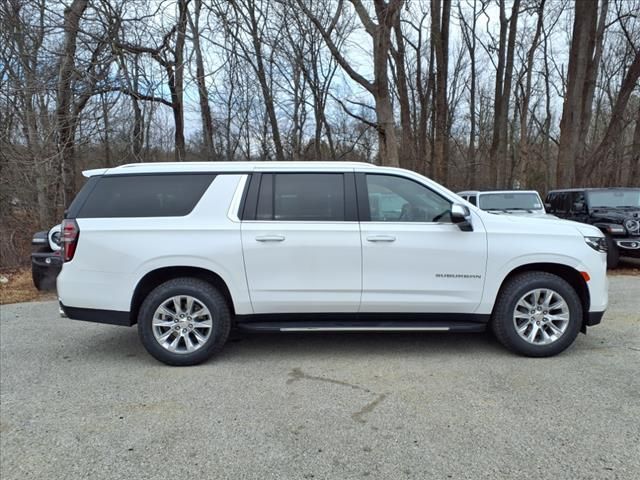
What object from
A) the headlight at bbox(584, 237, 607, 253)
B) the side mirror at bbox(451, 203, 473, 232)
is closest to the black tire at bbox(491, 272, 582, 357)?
the headlight at bbox(584, 237, 607, 253)

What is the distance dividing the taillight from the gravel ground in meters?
1.15

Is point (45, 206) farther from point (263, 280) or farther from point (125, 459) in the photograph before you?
point (125, 459)

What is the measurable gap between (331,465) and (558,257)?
2.95m

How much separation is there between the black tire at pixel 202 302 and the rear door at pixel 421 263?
1.38 m

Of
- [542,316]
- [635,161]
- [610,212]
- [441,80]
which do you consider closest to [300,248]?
[542,316]

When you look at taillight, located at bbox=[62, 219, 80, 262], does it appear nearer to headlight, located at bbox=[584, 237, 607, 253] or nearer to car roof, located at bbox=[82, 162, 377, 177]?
car roof, located at bbox=[82, 162, 377, 177]

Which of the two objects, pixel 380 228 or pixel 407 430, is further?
pixel 380 228

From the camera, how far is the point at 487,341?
4766 mm

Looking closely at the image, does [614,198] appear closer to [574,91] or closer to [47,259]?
[574,91]

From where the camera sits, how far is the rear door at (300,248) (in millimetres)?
4102

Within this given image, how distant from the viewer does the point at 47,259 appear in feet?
22.5

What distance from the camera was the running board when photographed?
4.13 meters

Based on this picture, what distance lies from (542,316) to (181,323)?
3489 mm

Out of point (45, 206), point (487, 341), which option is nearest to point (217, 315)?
point (487, 341)
